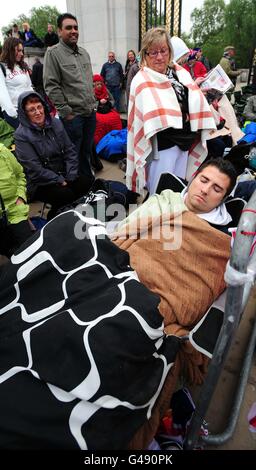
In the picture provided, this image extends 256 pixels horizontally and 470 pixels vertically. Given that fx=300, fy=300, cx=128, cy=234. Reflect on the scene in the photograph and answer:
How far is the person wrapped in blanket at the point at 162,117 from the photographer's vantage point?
90.6 inches

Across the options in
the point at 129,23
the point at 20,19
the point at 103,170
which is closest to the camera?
the point at 103,170

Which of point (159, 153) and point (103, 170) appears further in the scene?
point (103, 170)

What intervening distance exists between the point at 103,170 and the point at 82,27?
5.64 metres

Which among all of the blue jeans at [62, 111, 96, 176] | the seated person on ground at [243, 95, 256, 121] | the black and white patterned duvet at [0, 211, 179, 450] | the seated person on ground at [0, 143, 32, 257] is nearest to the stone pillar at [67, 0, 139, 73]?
the seated person on ground at [243, 95, 256, 121]

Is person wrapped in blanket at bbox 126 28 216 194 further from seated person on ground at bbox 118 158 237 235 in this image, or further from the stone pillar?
the stone pillar

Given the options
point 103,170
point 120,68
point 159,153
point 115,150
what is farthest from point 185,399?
point 120,68

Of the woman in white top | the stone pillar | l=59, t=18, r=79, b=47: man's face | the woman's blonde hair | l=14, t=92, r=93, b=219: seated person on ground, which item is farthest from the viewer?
the stone pillar

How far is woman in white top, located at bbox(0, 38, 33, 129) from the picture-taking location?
11.5 ft

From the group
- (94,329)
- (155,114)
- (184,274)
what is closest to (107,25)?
(155,114)

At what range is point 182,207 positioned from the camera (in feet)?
5.24

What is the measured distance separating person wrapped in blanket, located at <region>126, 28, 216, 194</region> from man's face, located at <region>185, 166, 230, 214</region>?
0.85m

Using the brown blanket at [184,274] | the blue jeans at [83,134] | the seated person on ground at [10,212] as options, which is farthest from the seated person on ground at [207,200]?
the blue jeans at [83,134]

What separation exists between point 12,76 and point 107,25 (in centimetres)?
550

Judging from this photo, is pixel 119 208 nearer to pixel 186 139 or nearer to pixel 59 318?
pixel 186 139
